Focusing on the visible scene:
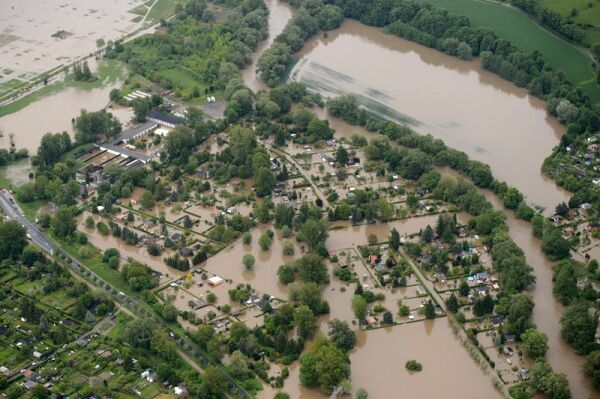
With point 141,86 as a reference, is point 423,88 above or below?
above

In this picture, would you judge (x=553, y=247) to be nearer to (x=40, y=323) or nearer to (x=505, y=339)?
(x=505, y=339)

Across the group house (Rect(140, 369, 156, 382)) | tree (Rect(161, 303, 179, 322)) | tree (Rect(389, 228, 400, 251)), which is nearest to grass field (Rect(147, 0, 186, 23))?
tree (Rect(389, 228, 400, 251))

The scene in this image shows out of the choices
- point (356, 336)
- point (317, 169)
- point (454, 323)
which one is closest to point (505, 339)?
point (454, 323)

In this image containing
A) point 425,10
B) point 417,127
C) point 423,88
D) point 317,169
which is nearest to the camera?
point 317,169

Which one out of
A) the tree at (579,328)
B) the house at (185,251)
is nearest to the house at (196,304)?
the house at (185,251)

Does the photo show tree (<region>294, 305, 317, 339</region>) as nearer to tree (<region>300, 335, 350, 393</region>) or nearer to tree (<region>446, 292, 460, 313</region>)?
tree (<region>300, 335, 350, 393</region>)

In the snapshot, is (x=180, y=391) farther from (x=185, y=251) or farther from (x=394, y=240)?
(x=394, y=240)
